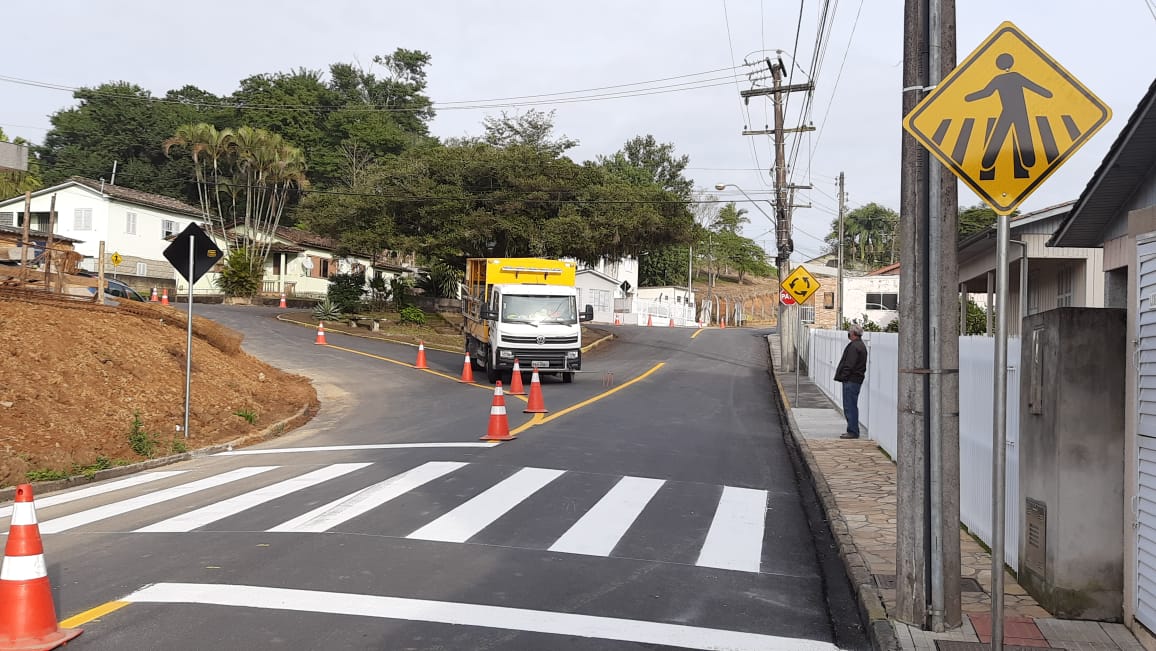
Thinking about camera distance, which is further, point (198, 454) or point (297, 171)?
point (297, 171)

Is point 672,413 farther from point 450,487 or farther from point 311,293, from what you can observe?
point 311,293

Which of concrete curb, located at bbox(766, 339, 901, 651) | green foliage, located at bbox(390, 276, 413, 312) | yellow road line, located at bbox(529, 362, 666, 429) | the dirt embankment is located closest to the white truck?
yellow road line, located at bbox(529, 362, 666, 429)

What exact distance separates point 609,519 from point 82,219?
5235 centimetres

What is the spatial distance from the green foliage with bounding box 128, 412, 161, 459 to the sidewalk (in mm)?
9227

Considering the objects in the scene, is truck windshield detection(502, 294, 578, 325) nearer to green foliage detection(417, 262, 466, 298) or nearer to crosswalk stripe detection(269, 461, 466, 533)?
crosswalk stripe detection(269, 461, 466, 533)

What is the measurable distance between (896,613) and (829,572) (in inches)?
69.8

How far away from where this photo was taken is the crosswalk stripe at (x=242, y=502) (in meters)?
8.91

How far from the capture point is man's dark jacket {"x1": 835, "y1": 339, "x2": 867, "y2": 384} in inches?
627

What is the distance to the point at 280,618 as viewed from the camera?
5.99 metres

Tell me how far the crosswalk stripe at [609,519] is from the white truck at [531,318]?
45.5 ft

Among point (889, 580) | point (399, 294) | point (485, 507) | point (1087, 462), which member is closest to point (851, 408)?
point (485, 507)

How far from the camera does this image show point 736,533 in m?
9.02

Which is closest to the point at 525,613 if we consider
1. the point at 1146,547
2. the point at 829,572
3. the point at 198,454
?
the point at 829,572

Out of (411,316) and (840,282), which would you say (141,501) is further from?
(840,282)
